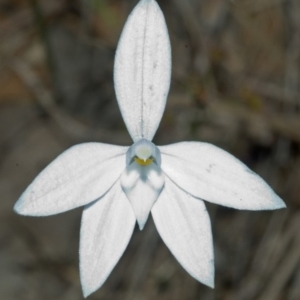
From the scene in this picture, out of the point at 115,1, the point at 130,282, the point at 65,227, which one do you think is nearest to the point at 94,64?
the point at 115,1

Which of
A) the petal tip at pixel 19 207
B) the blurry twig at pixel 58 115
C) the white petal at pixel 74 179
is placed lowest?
the blurry twig at pixel 58 115

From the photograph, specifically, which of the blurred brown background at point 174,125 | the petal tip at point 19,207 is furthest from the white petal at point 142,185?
the blurred brown background at point 174,125

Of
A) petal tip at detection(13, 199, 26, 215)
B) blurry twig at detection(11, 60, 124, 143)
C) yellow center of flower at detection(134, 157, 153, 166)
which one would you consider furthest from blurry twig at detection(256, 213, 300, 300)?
petal tip at detection(13, 199, 26, 215)

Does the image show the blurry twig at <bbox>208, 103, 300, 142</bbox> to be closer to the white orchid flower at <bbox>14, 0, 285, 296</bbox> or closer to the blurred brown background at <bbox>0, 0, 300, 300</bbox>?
the blurred brown background at <bbox>0, 0, 300, 300</bbox>

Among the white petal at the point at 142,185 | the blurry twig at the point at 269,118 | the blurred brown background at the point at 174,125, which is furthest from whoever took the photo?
the blurred brown background at the point at 174,125

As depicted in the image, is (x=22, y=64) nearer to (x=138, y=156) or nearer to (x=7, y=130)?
(x=7, y=130)

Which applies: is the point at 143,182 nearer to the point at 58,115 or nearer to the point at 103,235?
the point at 103,235

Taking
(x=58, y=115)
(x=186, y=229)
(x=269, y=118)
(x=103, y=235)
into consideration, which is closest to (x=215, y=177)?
(x=186, y=229)

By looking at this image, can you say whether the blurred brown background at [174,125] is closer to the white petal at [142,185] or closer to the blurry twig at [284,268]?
the blurry twig at [284,268]

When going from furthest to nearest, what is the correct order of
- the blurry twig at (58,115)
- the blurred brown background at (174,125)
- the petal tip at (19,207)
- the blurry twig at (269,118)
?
1. the blurry twig at (58,115)
2. the blurred brown background at (174,125)
3. the blurry twig at (269,118)
4. the petal tip at (19,207)
